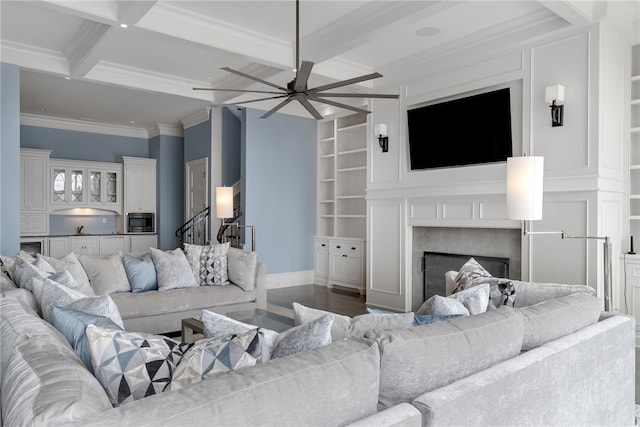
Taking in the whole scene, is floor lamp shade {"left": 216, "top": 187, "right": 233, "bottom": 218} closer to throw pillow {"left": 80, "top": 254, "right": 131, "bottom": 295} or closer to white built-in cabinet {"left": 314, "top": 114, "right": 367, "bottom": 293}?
throw pillow {"left": 80, "top": 254, "right": 131, "bottom": 295}

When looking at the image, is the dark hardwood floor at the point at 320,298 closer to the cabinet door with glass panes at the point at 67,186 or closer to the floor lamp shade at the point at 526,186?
the floor lamp shade at the point at 526,186

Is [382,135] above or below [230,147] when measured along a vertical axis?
below

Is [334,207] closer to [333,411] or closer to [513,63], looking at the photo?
[513,63]

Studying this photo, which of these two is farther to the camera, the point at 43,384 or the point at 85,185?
the point at 85,185

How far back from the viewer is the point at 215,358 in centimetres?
125

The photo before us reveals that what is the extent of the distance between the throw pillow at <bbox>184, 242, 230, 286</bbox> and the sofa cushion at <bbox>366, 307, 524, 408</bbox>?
3508 mm

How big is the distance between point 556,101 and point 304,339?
12.2 feet

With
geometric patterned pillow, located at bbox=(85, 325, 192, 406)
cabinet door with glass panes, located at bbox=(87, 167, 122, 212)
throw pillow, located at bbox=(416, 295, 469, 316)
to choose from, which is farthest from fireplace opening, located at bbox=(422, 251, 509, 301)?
cabinet door with glass panes, located at bbox=(87, 167, 122, 212)

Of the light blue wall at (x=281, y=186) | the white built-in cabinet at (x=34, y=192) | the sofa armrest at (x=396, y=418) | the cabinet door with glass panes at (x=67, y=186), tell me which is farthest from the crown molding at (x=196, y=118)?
the sofa armrest at (x=396, y=418)

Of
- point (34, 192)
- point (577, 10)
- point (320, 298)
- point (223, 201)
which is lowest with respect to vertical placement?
point (320, 298)

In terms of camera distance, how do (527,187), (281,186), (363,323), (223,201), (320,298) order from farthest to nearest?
(281,186), (320,298), (223,201), (527,187), (363,323)

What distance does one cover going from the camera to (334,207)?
7.50 meters

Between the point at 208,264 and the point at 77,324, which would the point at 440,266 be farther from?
the point at 77,324

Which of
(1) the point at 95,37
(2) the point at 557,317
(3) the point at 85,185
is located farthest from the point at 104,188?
(2) the point at 557,317
